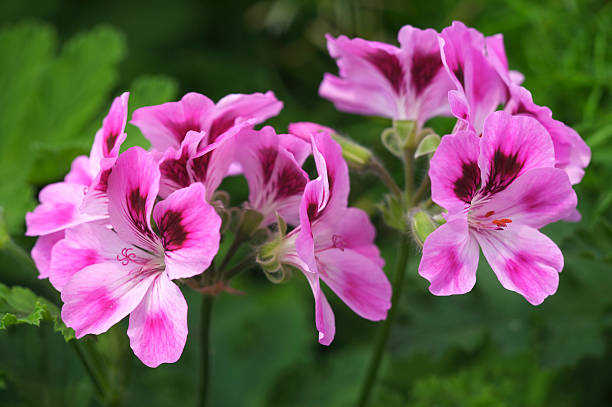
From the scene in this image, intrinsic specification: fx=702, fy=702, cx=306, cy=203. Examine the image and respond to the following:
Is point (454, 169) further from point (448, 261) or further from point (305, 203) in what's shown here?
point (305, 203)

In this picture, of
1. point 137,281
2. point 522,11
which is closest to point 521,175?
point 137,281

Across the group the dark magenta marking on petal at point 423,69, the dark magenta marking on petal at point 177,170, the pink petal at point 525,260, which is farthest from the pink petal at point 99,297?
the dark magenta marking on petal at point 423,69

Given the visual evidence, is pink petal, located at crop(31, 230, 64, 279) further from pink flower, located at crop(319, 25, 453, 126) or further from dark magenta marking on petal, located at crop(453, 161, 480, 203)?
dark magenta marking on petal, located at crop(453, 161, 480, 203)

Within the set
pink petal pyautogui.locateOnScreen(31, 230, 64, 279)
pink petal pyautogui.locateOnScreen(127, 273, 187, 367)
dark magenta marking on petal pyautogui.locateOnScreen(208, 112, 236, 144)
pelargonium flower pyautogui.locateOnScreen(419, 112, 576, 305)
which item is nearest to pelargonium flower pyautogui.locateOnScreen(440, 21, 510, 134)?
pelargonium flower pyautogui.locateOnScreen(419, 112, 576, 305)

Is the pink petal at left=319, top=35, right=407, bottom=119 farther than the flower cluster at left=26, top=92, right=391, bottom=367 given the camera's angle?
Yes

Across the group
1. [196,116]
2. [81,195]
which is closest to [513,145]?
[196,116]
